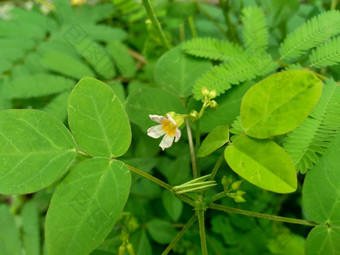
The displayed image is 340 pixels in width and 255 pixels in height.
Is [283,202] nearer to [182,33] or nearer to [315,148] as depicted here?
[315,148]

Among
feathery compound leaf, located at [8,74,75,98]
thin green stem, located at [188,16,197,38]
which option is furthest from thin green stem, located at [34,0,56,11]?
thin green stem, located at [188,16,197,38]

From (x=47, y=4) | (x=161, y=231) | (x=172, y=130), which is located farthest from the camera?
(x=47, y=4)

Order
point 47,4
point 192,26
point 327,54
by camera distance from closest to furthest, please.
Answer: point 327,54, point 192,26, point 47,4

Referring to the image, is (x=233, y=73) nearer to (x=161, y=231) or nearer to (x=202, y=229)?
(x=202, y=229)

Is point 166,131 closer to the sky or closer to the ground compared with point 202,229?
closer to the sky

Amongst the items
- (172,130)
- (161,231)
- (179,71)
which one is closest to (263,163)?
(172,130)

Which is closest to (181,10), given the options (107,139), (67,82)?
(67,82)

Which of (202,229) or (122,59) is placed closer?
(202,229)
